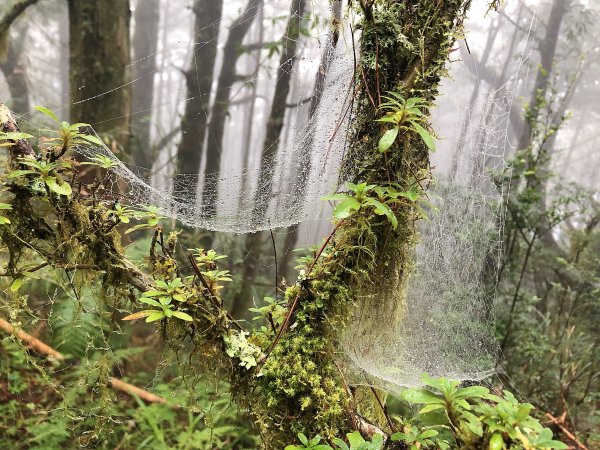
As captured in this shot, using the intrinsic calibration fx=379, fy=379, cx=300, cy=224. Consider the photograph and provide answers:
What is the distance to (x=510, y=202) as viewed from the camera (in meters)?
4.59

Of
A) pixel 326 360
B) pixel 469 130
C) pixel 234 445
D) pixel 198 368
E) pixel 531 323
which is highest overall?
pixel 469 130

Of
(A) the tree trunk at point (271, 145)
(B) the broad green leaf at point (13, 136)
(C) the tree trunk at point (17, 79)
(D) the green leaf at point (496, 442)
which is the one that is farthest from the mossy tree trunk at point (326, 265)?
(C) the tree trunk at point (17, 79)

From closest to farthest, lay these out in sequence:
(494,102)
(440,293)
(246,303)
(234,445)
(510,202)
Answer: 1. (440,293)
2. (494,102)
3. (234,445)
4. (510,202)
5. (246,303)

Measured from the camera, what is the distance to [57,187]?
3.84 feet

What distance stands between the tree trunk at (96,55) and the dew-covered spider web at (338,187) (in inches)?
62.9

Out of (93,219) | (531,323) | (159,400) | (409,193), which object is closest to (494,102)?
(409,193)

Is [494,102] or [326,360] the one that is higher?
[494,102]

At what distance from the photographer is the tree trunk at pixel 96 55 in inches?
154

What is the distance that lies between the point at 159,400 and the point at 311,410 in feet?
10.4

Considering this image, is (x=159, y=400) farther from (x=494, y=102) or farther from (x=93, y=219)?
(x=494, y=102)

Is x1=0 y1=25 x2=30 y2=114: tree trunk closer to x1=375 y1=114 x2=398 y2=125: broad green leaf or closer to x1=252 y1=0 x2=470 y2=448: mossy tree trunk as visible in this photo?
x1=252 y1=0 x2=470 y2=448: mossy tree trunk

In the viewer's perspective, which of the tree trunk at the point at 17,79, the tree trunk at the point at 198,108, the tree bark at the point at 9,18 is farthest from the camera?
the tree trunk at the point at 17,79

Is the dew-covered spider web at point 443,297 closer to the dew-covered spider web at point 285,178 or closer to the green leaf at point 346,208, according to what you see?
the green leaf at point 346,208

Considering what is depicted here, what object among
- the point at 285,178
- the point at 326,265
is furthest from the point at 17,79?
the point at 326,265
